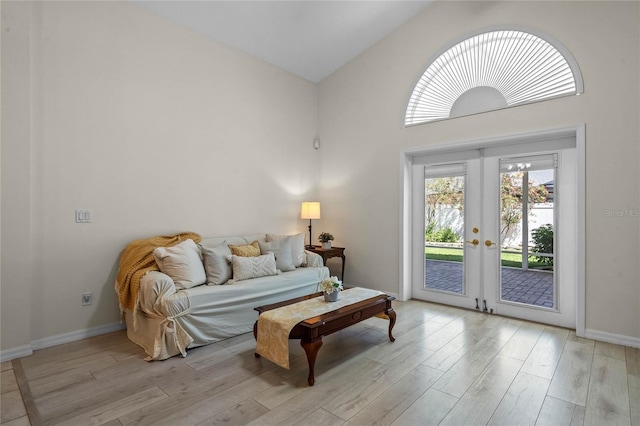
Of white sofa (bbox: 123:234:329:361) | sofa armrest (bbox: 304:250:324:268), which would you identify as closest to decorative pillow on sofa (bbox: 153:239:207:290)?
white sofa (bbox: 123:234:329:361)

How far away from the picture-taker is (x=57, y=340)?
3141 millimetres

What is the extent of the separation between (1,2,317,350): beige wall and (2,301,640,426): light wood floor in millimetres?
667

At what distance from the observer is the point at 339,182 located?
539 cm

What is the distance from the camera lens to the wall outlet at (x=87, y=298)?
3310 millimetres

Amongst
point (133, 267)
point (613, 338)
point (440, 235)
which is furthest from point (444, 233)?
point (133, 267)

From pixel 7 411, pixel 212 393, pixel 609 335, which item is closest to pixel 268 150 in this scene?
pixel 212 393

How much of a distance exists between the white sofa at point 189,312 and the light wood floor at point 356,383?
0.12m

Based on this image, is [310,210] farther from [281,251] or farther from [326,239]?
[281,251]

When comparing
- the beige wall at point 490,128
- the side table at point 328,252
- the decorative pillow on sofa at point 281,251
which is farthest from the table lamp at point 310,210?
the decorative pillow on sofa at point 281,251

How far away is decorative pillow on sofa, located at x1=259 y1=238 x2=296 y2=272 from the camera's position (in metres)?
4.19

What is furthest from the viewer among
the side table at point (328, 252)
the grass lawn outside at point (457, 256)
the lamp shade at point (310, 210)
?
the lamp shade at point (310, 210)

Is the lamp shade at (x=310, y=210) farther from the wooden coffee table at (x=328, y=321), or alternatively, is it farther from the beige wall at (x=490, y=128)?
the wooden coffee table at (x=328, y=321)

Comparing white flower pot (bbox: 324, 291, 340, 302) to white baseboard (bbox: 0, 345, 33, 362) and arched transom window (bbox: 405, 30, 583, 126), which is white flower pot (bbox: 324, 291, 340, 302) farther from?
arched transom window (bbox: 405, 30, 583, 126)

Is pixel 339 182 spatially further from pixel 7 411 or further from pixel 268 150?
pixel 7 411
